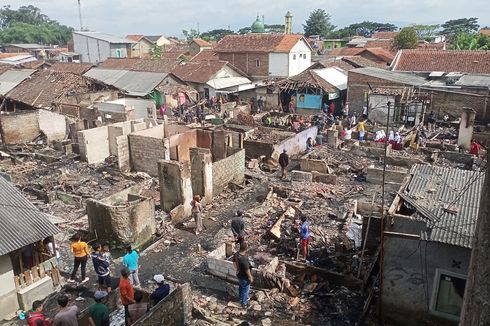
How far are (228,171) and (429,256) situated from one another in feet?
30.4

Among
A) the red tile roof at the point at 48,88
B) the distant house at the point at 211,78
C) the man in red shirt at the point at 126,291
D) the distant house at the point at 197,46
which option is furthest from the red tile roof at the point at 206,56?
Answer: the man in red shirt at the point at 126,291

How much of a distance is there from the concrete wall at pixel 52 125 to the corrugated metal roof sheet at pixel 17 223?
1405 cm

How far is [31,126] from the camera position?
914 inches

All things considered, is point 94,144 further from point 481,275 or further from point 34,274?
point 481,275

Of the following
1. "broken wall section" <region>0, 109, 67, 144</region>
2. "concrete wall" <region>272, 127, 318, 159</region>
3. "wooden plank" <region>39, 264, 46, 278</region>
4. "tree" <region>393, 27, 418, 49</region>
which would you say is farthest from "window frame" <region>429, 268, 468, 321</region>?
"tree" <region>393, 27, 418, 49</region>

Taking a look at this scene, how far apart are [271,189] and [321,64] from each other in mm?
22424

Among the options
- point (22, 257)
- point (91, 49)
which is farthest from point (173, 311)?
point (91, 49)

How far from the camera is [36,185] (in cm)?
1650

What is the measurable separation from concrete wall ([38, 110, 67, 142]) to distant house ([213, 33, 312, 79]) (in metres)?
19.7

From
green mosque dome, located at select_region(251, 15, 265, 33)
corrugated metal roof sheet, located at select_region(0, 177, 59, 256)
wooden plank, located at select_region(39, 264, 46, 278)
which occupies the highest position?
green mosque dome, located at select_region(251, 15, 265, 33)

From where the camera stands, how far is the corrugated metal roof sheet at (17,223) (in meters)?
8.90

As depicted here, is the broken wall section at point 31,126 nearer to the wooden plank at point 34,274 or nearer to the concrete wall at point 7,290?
the wooden plank at point 34,274

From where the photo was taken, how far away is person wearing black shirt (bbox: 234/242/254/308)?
8.96m

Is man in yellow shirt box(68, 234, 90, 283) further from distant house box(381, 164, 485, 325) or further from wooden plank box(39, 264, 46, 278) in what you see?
distant house box(381, 164, 485, 325)
